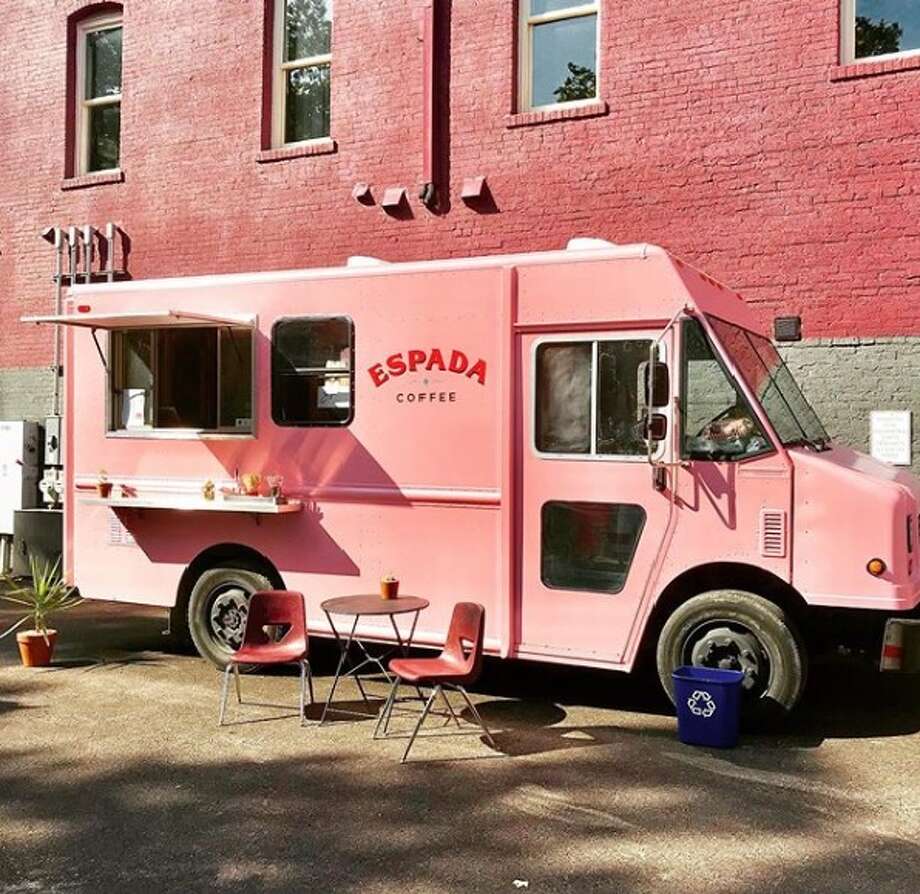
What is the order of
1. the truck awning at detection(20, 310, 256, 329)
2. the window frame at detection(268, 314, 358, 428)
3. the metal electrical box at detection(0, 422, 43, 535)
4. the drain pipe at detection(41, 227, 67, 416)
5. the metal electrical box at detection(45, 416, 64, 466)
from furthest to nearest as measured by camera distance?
the drain pipe at detection(41, 227, 67, 416), the metal electrical box at detection(45, 416, 64, 466), the metal electrical box at detection(0, 422, 43, 535), the truck awning at detection(20, 310, 256, 329), the window frame at detection(268, 314, 358, 428)

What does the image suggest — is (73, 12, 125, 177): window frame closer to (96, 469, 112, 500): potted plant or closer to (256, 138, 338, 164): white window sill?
(256, 138, 338, 164): white window sill

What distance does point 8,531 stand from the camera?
1195cm

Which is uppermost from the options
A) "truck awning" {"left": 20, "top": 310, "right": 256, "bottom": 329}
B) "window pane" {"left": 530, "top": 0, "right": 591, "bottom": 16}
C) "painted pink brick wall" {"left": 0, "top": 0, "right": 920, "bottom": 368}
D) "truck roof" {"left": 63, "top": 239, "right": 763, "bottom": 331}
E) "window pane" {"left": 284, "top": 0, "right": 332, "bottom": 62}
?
"window pane" {"left": 284, "top": 0, "right": 332, "bottom": 62}

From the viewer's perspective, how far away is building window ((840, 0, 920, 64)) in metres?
9.12

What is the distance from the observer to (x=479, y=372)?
6.88 meters

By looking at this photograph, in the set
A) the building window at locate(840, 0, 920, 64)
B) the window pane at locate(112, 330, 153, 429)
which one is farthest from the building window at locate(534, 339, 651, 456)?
the building window at locate(840, 0, 920, 64)

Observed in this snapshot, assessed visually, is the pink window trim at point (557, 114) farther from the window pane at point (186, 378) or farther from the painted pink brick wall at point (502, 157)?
the window pane at point (186, 378)

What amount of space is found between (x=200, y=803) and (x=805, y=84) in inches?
310

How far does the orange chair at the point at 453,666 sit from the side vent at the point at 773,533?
172cm

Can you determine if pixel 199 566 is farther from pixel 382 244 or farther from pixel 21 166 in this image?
pixel 21 166

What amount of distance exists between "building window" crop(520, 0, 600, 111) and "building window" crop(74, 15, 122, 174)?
5643 millimetres

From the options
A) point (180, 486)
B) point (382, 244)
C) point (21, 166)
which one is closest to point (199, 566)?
point (180, 486)

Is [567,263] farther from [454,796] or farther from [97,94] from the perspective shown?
[97,94]

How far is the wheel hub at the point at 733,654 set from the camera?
6.17 metres
